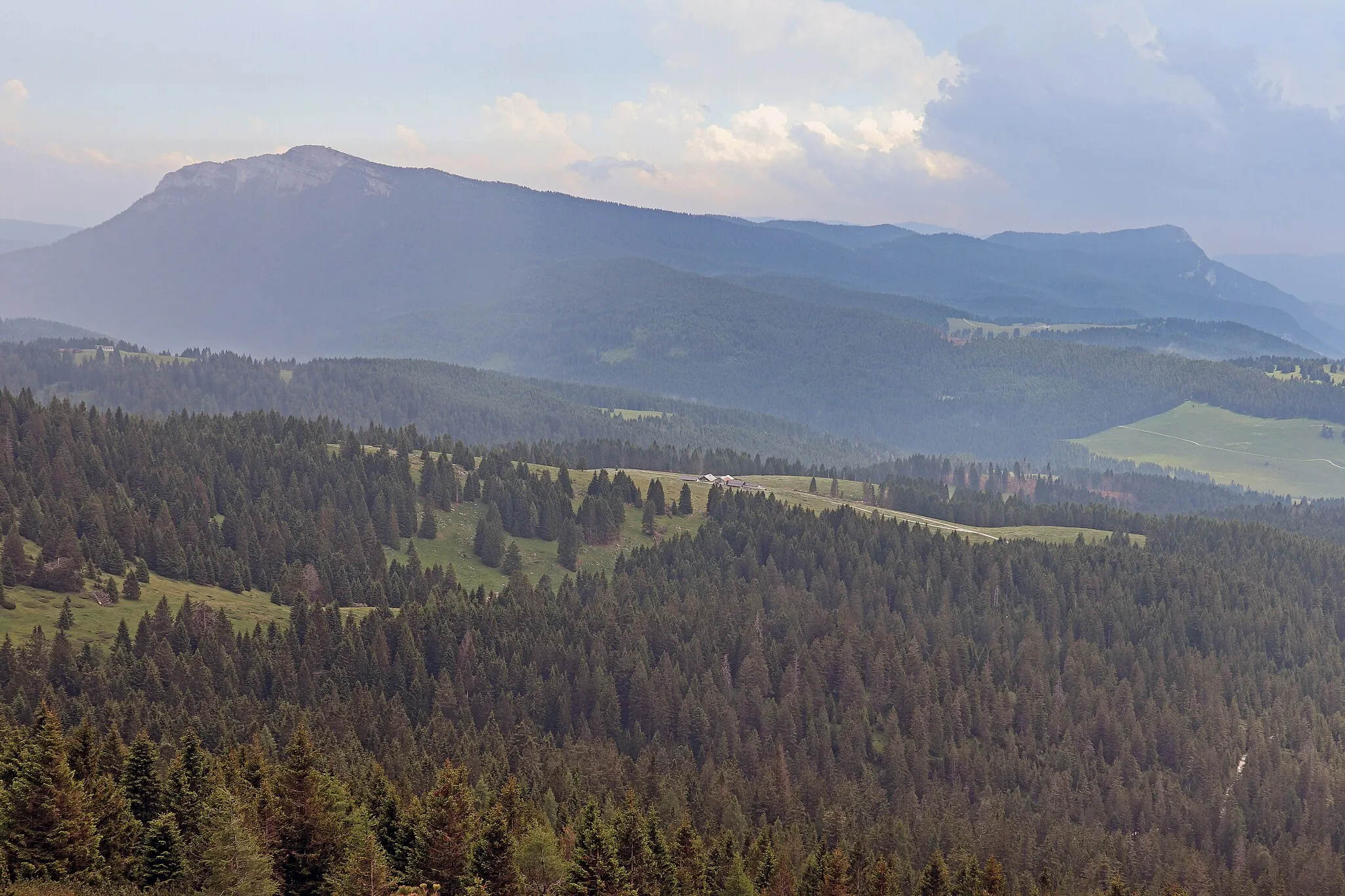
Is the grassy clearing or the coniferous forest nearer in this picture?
the coniferous forest

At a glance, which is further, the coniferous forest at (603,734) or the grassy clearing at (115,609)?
the grassy clearing at (115,609)

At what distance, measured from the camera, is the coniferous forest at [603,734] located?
239 feet

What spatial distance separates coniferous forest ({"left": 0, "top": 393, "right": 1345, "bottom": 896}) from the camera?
239ft

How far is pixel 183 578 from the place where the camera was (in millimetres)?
169500

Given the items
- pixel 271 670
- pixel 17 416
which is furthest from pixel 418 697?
pixel 17 416

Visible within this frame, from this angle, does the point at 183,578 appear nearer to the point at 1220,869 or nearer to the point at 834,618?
the point at 834,618

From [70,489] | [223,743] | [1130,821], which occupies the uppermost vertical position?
[70,489]

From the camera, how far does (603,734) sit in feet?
473

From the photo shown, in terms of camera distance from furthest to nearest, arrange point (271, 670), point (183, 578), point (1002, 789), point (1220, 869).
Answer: point (183, 578) → point (1002, 789) → point (271, 670) → point (1220, 869)

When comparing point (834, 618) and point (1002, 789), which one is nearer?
point (1002, 789)

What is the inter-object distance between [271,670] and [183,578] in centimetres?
4420

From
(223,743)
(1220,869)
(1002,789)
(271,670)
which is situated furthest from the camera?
(1002,789)

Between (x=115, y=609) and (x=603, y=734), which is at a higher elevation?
(x=115, y=609)

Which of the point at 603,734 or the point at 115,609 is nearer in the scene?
the point at 603,734
